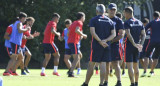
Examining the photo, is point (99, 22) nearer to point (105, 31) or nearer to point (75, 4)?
point (105, 31)

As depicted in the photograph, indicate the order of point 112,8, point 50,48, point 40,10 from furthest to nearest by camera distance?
point 40,10
point 50,48
point 112,8

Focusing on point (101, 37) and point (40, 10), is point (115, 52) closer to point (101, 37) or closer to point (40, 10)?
point (101, 37)

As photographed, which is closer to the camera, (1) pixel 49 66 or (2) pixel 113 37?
(2) pixel 113 37

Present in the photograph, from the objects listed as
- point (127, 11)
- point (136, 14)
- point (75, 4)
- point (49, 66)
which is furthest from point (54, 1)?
point (127, 11)

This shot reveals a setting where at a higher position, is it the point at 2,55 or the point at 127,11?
the point at 127,11

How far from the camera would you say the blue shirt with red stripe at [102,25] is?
460 inches

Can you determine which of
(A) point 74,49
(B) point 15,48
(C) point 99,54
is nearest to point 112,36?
(C) point 99,54

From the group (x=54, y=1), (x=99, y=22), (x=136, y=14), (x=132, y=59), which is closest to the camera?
(x=99, y=22)

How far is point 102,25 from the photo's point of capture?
11742 millimetres

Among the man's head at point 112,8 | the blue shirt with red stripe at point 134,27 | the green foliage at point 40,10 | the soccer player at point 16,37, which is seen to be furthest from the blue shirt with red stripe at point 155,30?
the green foliage at point 40,10

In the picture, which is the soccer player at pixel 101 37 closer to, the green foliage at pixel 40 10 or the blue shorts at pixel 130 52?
the blue shorts at pixel 130 52

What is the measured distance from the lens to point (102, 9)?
11.8m

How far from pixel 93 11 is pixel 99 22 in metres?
17.6

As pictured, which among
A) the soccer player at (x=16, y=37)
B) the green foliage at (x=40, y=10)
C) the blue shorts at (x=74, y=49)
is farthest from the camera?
the green foliage at (x=40, y=10)
